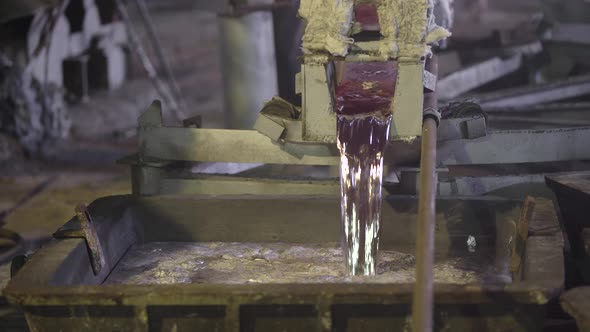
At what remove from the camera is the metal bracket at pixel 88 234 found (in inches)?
127

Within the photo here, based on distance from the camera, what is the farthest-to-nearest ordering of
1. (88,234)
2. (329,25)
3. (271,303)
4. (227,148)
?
1. (227,148)
2. (88,234)
3. (329,25)
4. (271,303)

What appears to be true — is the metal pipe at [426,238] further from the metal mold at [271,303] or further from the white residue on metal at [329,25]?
the white residue on metal at [329,25]

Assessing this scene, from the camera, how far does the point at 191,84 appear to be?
10.8 meters

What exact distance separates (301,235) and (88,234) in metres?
0.98

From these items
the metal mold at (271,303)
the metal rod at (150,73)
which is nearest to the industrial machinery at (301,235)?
the metal mold at (271,303)

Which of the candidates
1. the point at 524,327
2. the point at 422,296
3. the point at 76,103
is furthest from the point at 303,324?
the point at 76,103

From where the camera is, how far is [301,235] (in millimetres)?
3768

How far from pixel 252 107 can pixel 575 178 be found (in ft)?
10.4

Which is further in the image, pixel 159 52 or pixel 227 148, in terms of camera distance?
pixel 159 52

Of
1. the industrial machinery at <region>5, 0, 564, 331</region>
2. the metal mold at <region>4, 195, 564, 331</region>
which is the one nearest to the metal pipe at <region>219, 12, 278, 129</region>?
the industrial machinery at <region>5, 0, 564, 331</region>

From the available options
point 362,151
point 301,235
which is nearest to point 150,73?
point 301,235

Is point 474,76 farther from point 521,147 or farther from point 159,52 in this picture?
point 159,52

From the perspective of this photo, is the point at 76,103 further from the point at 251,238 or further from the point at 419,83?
the point at 419,83

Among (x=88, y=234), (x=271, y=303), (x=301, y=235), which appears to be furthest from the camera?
(x=301, y=235)
